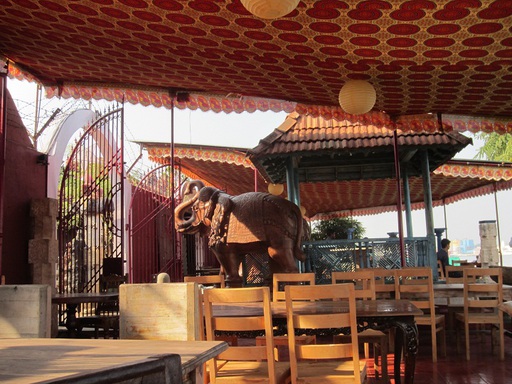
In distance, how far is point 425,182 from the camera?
9469 millimetres

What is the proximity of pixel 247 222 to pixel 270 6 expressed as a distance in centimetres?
458

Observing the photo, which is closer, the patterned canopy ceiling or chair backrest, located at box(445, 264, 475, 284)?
the patterned canopy ceiling

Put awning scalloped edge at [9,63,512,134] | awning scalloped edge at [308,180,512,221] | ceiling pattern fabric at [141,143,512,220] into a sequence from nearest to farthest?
awning scalloped edge at [9,63,512,134], ceiling pattern fabric at [141,143,512,220], awning scalloped edge at [308,180,512,221]

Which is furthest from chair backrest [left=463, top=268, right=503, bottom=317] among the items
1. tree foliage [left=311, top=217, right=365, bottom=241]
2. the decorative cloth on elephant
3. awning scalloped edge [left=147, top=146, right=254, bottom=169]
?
tree foliage [left=311, top=217, right=365, bottom=241]

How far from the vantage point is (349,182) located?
14.0 meters

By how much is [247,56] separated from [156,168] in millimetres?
6156

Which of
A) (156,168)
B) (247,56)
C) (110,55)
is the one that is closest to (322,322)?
(247,56)

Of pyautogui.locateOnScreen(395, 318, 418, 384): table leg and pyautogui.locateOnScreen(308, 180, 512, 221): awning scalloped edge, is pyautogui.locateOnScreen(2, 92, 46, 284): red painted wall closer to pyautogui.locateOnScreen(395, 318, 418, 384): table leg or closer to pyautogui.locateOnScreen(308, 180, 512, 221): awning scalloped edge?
pyautogui.locateOnScreen(395, 318, 418, 384): table leg

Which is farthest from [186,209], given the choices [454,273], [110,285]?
[454,273]

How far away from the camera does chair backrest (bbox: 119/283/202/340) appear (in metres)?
2.77

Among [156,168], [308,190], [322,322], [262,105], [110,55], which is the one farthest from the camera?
[308,190]

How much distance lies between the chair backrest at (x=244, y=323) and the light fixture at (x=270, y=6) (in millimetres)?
1766

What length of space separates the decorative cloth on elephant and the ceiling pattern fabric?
386 cm

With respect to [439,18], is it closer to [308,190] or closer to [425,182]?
[425,182]
